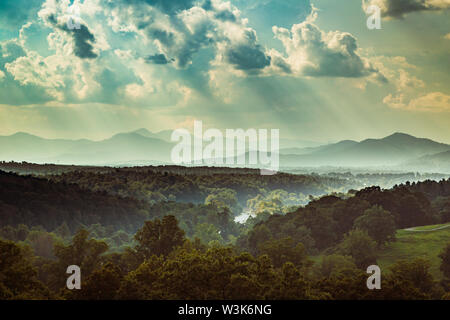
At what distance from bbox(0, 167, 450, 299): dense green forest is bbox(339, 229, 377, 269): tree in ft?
0.60

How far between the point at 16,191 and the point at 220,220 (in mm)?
72836

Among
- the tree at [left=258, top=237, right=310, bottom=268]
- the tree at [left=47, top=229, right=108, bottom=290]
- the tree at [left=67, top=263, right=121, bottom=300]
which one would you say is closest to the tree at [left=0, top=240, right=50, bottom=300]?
the tree at [left=67, top=263, right=121, bottom=300]

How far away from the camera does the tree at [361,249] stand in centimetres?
7581

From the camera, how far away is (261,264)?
42219 millimetres

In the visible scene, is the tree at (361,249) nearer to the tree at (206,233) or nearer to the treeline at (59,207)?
the tree at (206,233)

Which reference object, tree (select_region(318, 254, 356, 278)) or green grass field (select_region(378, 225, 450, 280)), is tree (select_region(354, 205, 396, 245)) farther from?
tree (select_region(318, 254, 356, 278))

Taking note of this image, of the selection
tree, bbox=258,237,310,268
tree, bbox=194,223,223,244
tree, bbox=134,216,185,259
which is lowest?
tree, bbox=194,223,223,244

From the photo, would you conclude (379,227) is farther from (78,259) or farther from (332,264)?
(78,259)

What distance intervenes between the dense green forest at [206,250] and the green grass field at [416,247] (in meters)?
1.20

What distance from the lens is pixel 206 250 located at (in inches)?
2601

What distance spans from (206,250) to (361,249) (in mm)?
29747

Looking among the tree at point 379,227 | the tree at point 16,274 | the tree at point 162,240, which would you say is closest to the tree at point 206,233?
the tree at point 379,227

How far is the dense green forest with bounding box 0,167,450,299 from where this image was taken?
118 ft
